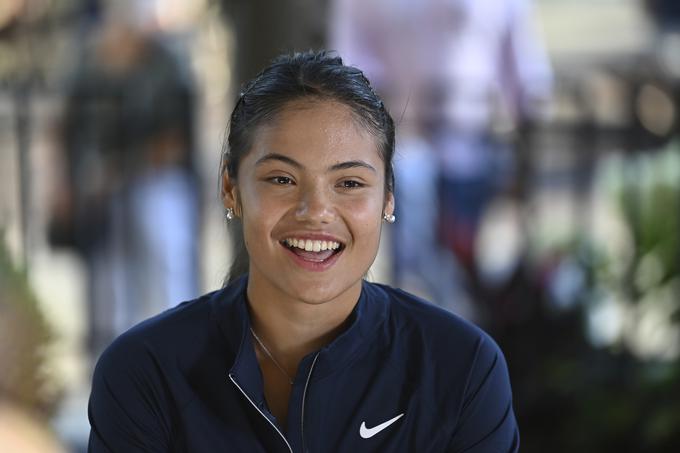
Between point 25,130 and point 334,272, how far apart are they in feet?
11.0

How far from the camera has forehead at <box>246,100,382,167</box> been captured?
2.24m

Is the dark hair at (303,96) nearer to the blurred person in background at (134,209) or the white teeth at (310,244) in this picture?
the white teeth at (310,244)

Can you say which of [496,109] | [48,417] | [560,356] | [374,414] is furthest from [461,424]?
[496,109]

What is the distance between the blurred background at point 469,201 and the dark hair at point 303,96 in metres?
2.41

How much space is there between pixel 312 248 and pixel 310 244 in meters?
0.02

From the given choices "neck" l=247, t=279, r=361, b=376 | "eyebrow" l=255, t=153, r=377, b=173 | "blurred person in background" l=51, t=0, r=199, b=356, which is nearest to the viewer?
"eyebrow" l=255, t=153, r=377, b=173

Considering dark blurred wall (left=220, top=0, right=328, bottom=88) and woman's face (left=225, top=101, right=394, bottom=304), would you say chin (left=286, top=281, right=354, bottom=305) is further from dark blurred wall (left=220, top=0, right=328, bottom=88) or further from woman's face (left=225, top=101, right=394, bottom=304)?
dark blurred wall (left=220, top=0, right=328, bottom=88)

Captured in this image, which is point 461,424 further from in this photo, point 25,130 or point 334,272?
point 25,130

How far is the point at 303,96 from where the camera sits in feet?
7.45

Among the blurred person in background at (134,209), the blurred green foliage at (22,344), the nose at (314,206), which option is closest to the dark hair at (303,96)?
the nose at (314,206)

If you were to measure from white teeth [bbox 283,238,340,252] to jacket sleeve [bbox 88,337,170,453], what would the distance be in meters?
0.34

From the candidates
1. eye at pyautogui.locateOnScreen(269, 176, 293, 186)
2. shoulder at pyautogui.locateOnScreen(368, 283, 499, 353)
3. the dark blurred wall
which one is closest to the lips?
eye at pyautogui.locateOnScreen(269, 176, 293, 186)

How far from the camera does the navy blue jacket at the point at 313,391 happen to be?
2.26m

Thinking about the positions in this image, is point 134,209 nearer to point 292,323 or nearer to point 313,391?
point 292,323
